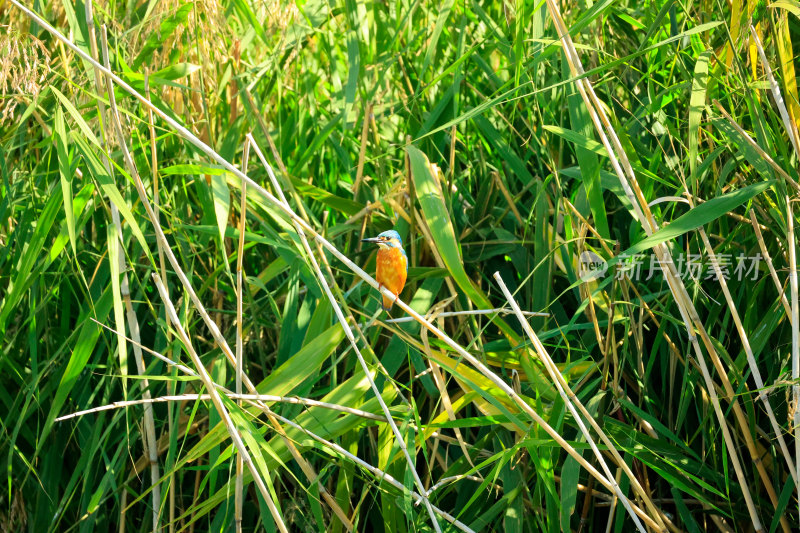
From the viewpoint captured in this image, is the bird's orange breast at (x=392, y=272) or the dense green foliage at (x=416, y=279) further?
the bird's orange breast at (x=392, y=272)

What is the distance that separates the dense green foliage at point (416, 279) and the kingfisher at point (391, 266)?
0.28 ft

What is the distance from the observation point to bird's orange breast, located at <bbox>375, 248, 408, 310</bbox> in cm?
181

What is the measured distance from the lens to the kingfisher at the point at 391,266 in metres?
1.81

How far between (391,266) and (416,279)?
0.17 m

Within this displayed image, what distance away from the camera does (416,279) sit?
6.49ft

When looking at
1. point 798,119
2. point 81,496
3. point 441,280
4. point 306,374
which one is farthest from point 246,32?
point 798,119

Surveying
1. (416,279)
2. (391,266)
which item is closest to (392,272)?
(391,266)

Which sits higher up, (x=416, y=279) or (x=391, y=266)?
(x=391, y=266)

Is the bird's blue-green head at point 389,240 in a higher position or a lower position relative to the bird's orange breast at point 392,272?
higher

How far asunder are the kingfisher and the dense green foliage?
85 mm

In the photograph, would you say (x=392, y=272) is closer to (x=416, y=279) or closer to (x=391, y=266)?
(x=391, y=266)

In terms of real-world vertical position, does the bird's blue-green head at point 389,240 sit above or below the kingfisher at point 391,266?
above

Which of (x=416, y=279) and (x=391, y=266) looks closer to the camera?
(x=391, y=266)

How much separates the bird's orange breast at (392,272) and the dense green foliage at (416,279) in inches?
3.3
